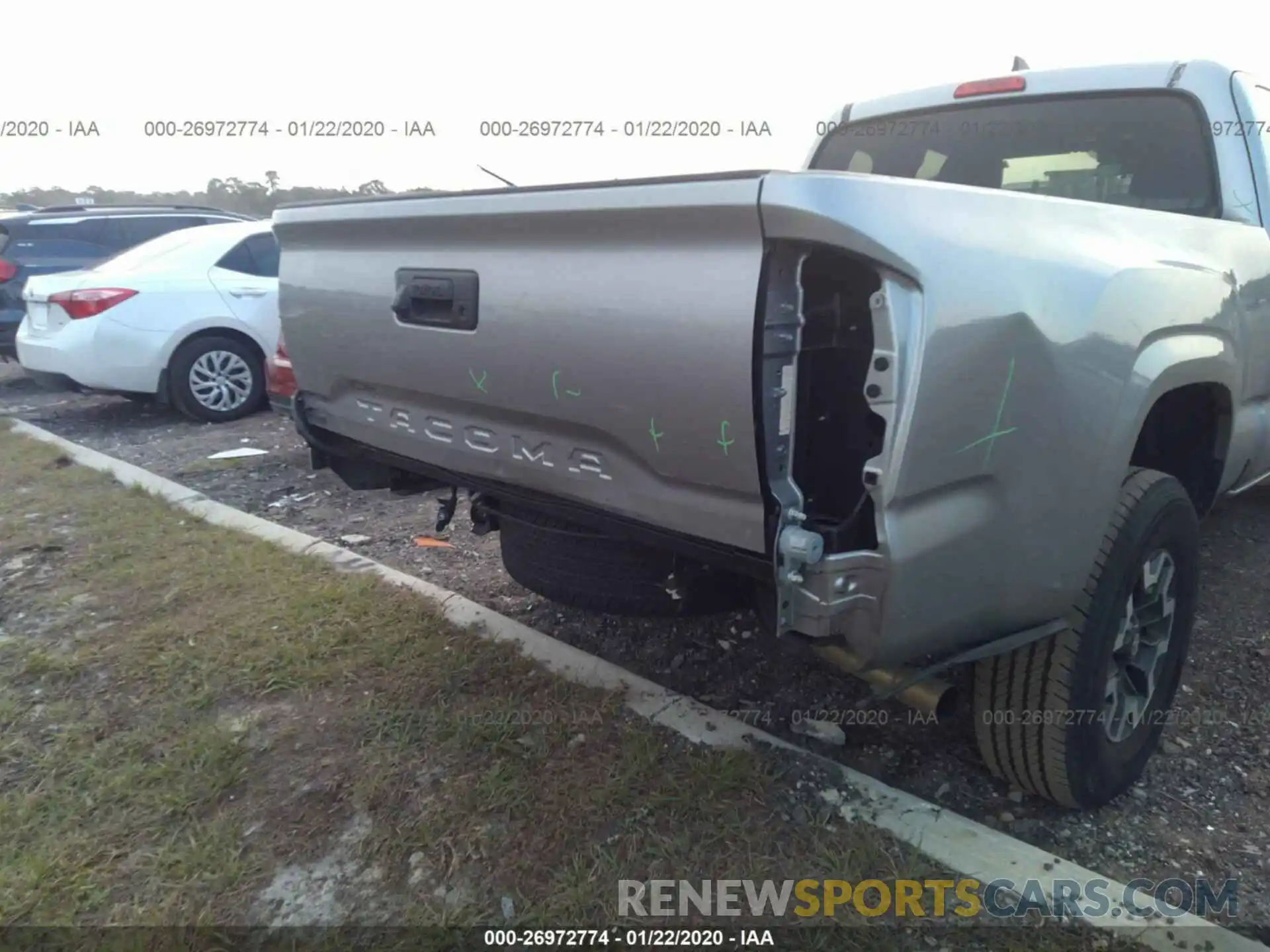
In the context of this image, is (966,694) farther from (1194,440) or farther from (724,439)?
(724,439)

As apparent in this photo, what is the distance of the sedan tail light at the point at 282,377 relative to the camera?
3.21m

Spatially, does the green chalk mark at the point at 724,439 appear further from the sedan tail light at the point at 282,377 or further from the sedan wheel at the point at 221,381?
the sedan wheel at the point at 221,381

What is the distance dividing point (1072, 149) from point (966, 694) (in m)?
1.95

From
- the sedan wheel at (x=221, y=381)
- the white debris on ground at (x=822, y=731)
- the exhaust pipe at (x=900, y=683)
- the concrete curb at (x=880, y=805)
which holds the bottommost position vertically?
the white debris on ground at (x=822, y=731)

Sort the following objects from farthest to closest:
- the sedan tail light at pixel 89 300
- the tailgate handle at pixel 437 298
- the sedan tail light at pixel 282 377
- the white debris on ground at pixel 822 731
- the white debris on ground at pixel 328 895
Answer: the sedan tail light at pixel 89 300, the sedan tail light at pixel 282 377, the white debris on ground at pixel 822 731, the tailgate handle at pixel 437 298, the white debris on ground at pixel 328 895

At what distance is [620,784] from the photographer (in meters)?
2.48

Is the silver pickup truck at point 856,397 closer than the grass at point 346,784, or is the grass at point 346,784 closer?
the silver pickup truck at point 856,397

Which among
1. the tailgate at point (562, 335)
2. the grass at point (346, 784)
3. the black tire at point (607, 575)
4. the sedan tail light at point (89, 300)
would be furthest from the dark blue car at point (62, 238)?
the black tire at point (607, 575)

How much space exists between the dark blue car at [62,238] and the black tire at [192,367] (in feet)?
6.79

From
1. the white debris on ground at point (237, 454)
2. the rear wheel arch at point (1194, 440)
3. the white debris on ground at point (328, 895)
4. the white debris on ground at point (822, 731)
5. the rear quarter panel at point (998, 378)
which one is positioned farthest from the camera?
the white debris on ground at point (237, 454)

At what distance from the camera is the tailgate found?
71.7 inches

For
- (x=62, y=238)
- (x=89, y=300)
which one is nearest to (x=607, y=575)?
(x=89, y=300)

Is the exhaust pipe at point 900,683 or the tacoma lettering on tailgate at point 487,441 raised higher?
the tacoma lettering on tailgate at point 487,441

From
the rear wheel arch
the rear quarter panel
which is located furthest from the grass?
the rear wheel arch
